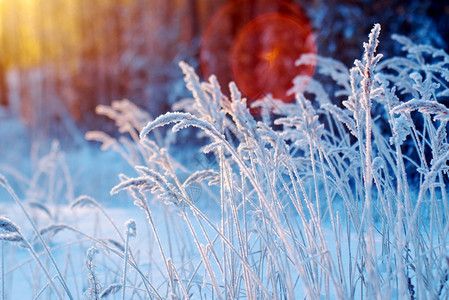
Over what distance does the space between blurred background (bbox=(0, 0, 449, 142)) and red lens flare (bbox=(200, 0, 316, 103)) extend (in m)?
0.13

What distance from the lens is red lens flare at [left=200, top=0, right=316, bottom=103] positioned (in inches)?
199

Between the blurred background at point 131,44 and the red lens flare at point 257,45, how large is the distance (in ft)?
0.44

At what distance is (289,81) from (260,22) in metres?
1.80

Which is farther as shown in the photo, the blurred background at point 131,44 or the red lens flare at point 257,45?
the red lens flare at point 257,45

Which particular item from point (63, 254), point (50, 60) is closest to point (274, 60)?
point (63, 254)

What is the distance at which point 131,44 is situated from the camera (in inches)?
428

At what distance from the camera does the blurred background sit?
3748 mm

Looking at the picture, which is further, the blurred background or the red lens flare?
the red lens flare

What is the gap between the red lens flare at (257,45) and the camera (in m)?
5.05

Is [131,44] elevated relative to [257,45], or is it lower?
elevated

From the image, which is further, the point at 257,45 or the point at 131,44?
the point at 131,44

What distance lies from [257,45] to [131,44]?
5.04 meters

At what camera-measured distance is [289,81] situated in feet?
16.3

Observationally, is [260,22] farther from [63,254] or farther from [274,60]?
[63,254]
